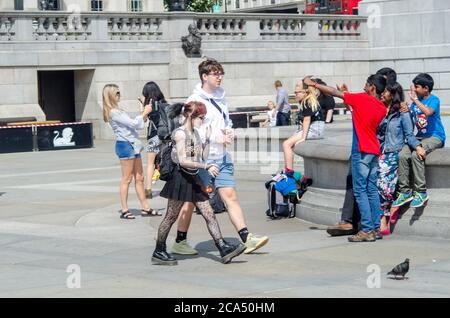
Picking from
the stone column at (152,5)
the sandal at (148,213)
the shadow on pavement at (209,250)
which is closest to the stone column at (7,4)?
the stone column at (152,5)

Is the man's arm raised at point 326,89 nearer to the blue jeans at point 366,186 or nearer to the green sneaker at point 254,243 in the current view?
the blue jeans at point 366,186

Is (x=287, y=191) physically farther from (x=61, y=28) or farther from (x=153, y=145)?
(x=61, y=28)

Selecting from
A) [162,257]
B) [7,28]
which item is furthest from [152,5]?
[162,257]

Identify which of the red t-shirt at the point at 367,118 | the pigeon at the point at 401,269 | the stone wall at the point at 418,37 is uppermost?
the stone wall at the point at 418,37

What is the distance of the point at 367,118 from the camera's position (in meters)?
12.1

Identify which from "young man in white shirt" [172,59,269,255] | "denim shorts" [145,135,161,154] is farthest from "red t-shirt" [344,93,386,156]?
"denim shorts" [145,135,161,154]

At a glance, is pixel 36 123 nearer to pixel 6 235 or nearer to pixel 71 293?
pixel 6 235

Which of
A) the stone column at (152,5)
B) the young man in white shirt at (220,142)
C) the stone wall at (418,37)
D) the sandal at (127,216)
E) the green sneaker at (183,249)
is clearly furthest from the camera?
the stone column at (152,5)

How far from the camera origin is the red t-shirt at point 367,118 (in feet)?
39.5

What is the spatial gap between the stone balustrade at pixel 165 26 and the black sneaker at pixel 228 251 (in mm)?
21103

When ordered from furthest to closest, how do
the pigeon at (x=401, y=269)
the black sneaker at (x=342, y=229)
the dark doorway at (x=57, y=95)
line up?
the dark doorway at (x=57, y=95) → the black sneaker at (x=342, y=229) → the pigeon at (x=401, y=269)

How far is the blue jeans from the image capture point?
1209 centimetres

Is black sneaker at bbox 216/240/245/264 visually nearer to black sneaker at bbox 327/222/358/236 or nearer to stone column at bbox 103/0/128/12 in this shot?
black sneaker at bbox 327/222/358/236

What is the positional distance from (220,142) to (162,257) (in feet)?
4.22
